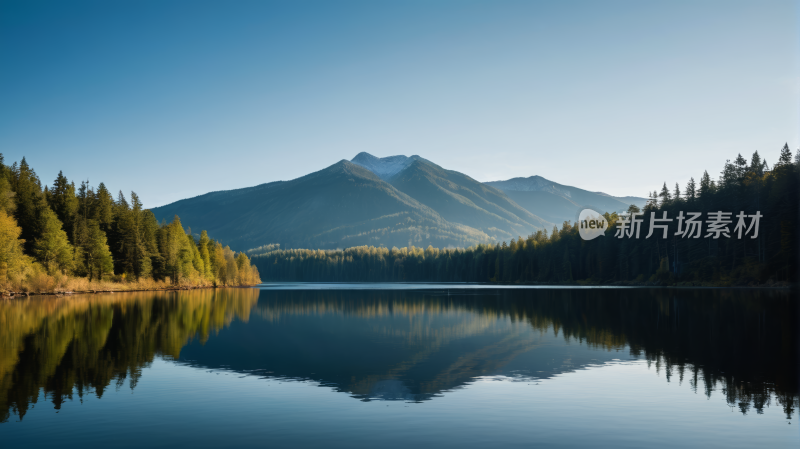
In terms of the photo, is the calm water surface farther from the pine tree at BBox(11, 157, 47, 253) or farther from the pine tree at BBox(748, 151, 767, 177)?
the pine tree at BBox(748, 151, 767, 177)

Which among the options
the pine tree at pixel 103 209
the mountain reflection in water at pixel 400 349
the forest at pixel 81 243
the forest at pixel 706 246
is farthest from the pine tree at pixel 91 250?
the forest at pixel 706 246

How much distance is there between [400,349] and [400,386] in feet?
29.6

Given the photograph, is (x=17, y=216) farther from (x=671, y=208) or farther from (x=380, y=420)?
(x=671, y=208)

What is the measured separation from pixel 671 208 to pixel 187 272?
10756 centimetres

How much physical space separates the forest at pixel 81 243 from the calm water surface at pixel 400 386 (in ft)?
142

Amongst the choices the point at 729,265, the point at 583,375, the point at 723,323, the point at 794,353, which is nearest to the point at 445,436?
the point at 583,375

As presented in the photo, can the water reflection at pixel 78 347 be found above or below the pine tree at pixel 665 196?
below

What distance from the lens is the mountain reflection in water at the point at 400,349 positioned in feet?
62.1

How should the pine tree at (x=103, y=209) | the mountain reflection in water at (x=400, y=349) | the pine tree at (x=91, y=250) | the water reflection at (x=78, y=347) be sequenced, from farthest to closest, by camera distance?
1. the pine tree at (x=103, y=209)
2. the pine tree at (x=91, y=250)
3. the mountain reflection in water at (x=400, y=349)
4. the water reflection at (x=78, y=347)

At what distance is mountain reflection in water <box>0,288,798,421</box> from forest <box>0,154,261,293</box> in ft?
102

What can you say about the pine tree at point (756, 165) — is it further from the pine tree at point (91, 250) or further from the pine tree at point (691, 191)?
the pine tree at point (91, 250)

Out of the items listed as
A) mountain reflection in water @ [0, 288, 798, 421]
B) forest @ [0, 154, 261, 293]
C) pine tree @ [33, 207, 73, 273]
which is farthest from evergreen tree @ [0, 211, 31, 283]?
mountain reflection in water @ [0, 288, 798, 421]

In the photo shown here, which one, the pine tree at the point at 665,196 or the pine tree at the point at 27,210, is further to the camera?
the pine tree at the point at 665,196

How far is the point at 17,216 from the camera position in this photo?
76.4 metres
